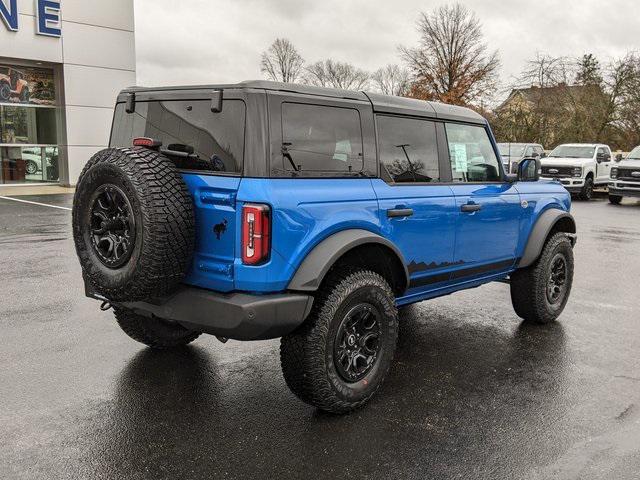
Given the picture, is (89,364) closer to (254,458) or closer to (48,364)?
(48,364)

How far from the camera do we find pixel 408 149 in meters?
4.34

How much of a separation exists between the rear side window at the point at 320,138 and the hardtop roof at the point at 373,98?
100 mm

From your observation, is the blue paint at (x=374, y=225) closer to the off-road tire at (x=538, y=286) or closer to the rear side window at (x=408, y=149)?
the rear side window at (x=408, y=149)

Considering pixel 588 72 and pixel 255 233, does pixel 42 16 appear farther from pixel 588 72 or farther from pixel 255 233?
pixel 588 72

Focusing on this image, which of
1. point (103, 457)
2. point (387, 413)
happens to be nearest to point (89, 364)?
point (103, 457)

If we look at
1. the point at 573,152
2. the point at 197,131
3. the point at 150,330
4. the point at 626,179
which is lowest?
the point at 150,330

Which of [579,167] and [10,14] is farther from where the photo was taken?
[579,167]

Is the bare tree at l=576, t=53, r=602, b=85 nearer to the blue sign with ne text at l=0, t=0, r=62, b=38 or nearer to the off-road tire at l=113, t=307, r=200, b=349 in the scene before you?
the blue sign with ne text at l=0, t=0, r=62, b=38

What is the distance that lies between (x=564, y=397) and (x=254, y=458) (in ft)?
7.13

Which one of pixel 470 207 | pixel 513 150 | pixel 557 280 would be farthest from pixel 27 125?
pixel 470 207

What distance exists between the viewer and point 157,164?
3346 millimetres

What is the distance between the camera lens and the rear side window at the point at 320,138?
11.6 ft

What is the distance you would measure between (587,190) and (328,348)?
19054mm

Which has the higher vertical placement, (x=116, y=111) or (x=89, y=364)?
(x=116, y=111)
